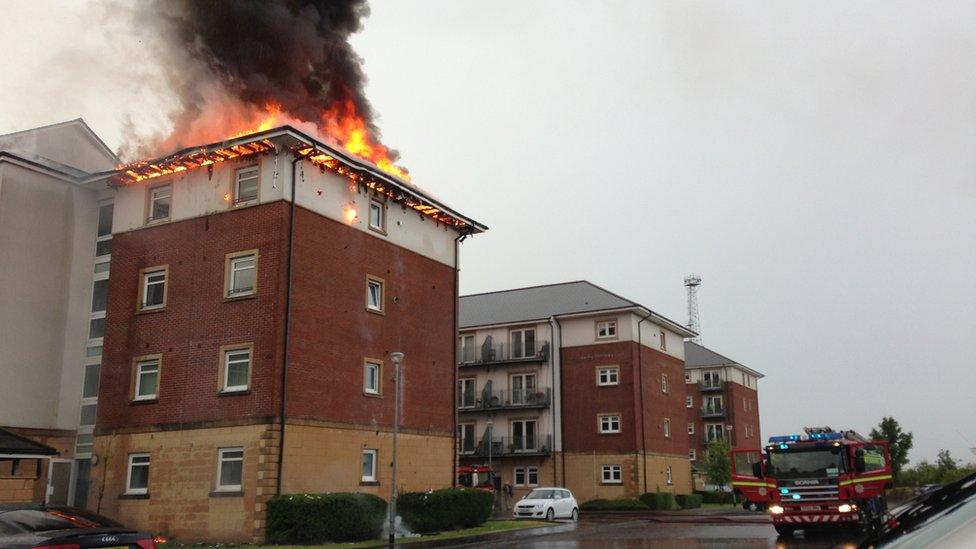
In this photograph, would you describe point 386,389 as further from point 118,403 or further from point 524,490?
point 524,490

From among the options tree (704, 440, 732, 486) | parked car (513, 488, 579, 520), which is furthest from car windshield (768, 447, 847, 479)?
tree (704, 440, 732, 486)

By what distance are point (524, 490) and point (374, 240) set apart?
87.7ft

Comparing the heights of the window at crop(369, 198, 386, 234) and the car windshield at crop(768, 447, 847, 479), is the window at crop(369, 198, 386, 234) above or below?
above

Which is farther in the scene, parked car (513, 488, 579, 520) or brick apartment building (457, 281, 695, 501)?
brick apartment building (457, 281, 695, 501)

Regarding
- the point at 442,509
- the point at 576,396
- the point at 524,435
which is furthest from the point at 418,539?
the point at 524,435

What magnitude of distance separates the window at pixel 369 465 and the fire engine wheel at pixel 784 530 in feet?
39.6

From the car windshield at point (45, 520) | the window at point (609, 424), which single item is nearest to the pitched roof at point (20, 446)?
the car windshield at point (45, 520)

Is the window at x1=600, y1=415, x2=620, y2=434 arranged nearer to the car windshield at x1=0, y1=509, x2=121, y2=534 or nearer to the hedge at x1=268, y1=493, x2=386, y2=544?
the hedge at x1=268, y1=493, x2=386, y2=544

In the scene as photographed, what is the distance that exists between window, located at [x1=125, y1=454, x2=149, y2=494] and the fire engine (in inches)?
692

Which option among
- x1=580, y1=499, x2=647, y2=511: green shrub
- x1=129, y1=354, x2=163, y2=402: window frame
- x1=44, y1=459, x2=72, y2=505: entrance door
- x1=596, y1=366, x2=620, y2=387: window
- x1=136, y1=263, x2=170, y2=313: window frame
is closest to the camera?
x1=129, y1=354, x2=163, y2=402: window frame

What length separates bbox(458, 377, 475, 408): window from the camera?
173 ft

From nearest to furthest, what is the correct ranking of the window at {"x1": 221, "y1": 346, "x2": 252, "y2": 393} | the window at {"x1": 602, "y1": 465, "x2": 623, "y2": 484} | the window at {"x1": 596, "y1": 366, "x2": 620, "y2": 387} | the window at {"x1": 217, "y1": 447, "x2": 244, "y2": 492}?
the window at {"x1": 217, "y1": 447, "x2": 244, "y2": 492} → the window at {"x1": 221, "y1": 346, "x2": 252, "y2": 393} → the window at {"x1": 602, "y1": 465, "x2": 623, "y2": 484} → the window at {"x1": 596, "y1": 366, "x2": 620, "y2": 387}

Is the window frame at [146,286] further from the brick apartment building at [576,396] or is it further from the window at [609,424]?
the window at [609,424]

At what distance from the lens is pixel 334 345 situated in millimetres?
26016
